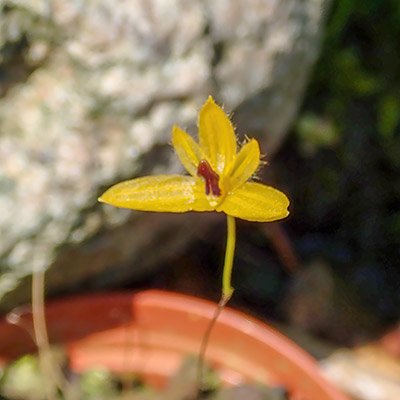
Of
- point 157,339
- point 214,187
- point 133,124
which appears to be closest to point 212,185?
point 214,187

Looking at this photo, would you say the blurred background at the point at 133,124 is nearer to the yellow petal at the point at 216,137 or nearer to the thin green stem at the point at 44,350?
the thin green stem at the point at 44,350

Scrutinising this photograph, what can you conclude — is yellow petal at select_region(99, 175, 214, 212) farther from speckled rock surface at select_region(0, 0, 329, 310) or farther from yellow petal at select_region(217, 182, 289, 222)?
speckled rock surface at select_region(0, 0, 329, 310)

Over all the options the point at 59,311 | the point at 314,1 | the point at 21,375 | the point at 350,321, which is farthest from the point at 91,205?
the point at 350,321

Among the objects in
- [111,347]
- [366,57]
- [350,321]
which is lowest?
[350,321]

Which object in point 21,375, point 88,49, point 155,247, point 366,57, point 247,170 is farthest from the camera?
point 366,57

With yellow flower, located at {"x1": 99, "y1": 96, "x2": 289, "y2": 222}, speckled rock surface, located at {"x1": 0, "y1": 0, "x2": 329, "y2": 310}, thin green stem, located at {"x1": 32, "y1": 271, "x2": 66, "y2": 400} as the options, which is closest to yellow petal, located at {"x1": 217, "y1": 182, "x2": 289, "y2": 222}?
yellow flower, located at {"x1": 99, "y1": 96, "x2": 289, "y2": 222}

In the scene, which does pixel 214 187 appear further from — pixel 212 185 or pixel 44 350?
pixel 44 350

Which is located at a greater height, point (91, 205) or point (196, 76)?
point (196, 76)

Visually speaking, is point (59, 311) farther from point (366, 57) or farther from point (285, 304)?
point (366, 57)
